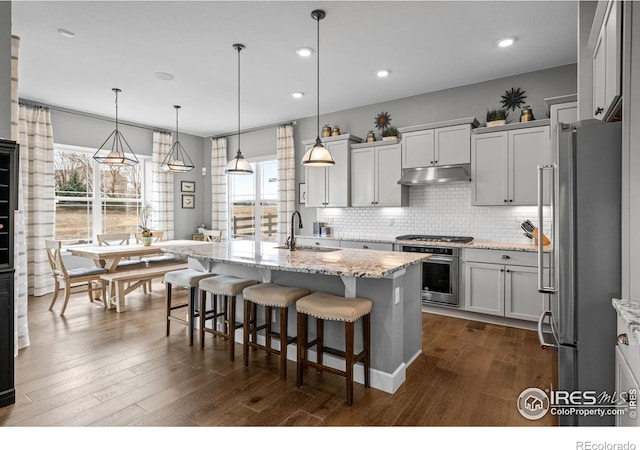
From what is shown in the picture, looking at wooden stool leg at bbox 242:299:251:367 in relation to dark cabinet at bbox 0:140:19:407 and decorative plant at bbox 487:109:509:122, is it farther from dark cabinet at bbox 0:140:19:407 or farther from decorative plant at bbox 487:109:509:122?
decorative plant at bbox 487:109:509:122

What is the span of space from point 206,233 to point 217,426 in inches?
223

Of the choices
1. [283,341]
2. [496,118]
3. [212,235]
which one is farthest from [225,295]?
[212,235]

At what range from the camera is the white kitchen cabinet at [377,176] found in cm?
516

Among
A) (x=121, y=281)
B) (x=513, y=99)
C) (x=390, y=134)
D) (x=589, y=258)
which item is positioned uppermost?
(x=513, y=99)

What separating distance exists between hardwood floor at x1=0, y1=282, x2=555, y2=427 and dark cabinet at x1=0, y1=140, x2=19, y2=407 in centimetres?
18

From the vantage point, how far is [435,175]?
4711 millimetres

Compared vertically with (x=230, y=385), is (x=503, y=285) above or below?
above

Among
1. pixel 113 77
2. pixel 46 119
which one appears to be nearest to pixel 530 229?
pixel 113 77

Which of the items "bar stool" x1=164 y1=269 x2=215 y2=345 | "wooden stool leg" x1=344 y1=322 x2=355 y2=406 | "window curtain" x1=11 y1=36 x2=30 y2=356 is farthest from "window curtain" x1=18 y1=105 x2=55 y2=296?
"wooden stool leg" x1=344 y1=322 x2=355 y2=406

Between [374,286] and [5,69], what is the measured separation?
3389mm

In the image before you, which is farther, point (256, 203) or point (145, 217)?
point (256, 203)

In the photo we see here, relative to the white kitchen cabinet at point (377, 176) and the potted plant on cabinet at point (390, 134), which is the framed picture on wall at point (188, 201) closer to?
the white kitchen cabinet at point (377, 176)

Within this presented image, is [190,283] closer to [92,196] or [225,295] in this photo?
[225,295]

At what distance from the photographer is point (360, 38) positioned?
3.58 meters
